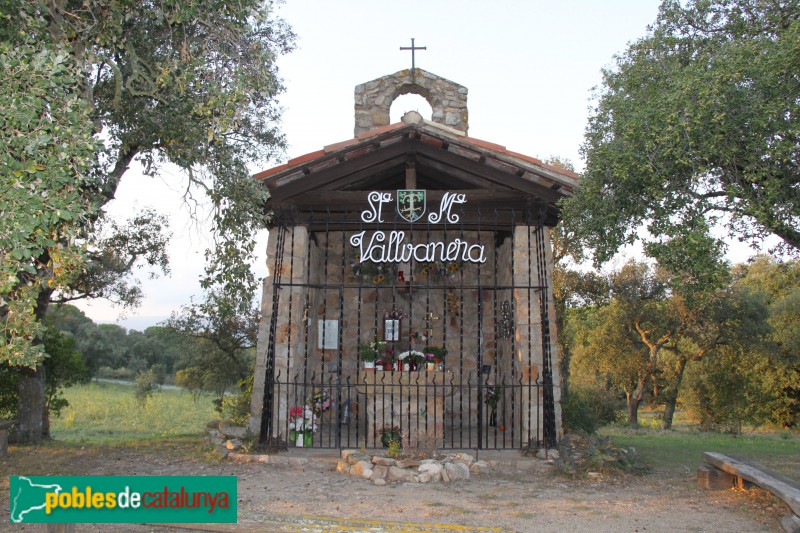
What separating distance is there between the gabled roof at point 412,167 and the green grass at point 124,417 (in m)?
5.11

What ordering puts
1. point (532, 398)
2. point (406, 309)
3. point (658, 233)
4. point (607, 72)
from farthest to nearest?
1. point (406, 309)
2. point (532, 398)
3. point (607, 72)
4. point (658, 233)

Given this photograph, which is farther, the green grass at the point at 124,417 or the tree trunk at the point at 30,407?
the green grass at the point at 124,417

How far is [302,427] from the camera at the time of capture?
30.6 ft

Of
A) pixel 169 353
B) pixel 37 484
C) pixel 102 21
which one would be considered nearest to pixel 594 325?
pixel 102 21

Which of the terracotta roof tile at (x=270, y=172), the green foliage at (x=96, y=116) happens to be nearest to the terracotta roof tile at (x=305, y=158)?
the terracotta roof tile at (x=270, y=172)

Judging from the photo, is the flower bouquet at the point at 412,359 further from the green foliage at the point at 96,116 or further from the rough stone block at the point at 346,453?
the green foliage at the point at 96,116

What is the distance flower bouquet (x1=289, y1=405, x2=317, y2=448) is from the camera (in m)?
9.27

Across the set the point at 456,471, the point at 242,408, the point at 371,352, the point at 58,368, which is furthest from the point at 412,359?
the point at 58,368

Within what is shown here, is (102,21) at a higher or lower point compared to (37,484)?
higher

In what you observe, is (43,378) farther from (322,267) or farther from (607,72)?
(607,72)

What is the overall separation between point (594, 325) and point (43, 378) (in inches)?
556

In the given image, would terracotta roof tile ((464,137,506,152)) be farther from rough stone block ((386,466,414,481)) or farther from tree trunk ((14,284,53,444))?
tree trunk ((14,284,53,444))

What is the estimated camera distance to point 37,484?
3.14 meters

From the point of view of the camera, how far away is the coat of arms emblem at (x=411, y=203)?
9.37m
